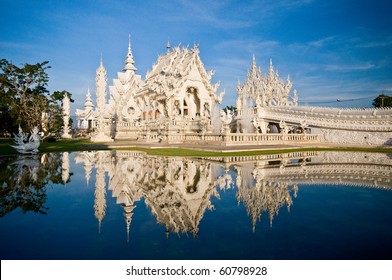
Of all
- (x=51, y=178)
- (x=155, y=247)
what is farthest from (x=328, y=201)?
(x=51, y=178)

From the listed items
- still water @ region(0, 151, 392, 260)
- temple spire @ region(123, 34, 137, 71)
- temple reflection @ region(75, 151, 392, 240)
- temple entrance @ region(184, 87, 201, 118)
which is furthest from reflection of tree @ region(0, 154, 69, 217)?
temple spire @ region(123, 34, 137, 71)

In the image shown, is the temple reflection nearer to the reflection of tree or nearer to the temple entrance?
the reflection of tree

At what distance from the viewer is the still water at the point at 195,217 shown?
3695 mm

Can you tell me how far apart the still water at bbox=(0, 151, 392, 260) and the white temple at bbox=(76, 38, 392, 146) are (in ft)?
46.2

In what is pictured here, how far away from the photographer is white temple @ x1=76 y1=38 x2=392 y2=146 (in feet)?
93.9

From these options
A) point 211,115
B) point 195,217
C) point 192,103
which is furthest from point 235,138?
point 192,103

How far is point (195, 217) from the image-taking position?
5.12 m

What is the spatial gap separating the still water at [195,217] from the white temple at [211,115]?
14079 millimetres

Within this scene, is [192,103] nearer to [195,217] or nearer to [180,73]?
[180,73]

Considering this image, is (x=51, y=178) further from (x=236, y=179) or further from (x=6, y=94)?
(x=6, y=94)

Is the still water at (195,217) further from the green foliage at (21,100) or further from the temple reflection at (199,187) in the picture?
the green foliage at (21,100)

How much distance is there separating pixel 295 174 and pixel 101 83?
105ft

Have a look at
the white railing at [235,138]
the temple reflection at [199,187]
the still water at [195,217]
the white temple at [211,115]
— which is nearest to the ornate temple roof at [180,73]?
the white temple at [211,115]

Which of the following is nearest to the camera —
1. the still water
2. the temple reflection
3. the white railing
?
the still water
